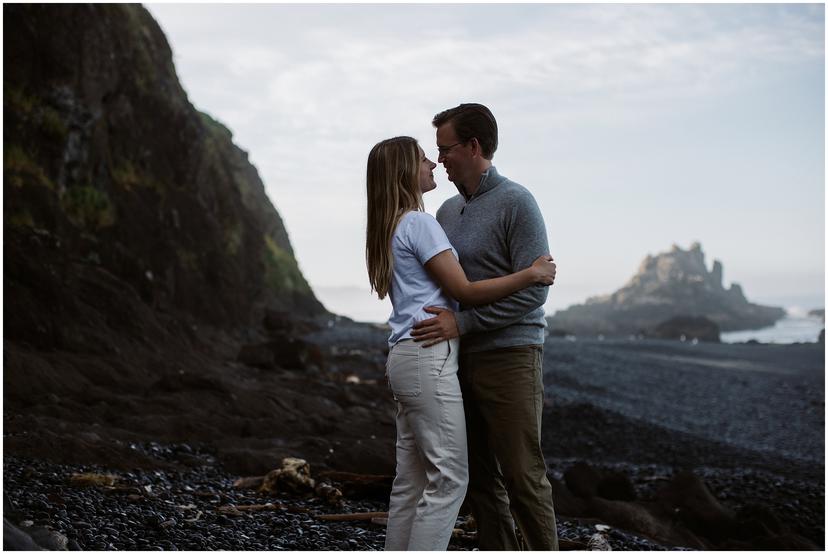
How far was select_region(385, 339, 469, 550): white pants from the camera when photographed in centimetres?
412

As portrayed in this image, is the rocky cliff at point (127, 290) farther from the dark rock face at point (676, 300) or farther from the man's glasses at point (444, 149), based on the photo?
the dark rock face at point (676, 300)

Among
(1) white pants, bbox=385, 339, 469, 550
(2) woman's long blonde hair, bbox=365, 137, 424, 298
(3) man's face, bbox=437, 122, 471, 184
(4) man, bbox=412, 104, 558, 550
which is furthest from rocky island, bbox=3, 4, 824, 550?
(3) man's face, bbox=437, 122, 471, 184

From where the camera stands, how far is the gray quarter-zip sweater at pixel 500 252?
421 cm

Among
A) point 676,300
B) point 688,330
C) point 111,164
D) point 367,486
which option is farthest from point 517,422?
point 676,300

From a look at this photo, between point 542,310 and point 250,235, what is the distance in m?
33.5

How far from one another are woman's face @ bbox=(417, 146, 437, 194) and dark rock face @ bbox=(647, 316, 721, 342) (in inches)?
2567

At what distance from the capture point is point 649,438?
60.0ft

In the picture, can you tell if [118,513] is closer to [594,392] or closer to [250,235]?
[594,392]

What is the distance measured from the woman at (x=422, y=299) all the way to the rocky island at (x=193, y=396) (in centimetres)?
188

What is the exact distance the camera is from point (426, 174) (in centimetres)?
429

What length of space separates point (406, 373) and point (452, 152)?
3.87 ft

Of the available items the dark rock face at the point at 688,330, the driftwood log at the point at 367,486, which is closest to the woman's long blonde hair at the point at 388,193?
the driftwood log at the point at 367,486

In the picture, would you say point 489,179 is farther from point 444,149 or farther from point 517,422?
point 517,422

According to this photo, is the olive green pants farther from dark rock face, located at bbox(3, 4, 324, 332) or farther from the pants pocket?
dark rock face, located at bbox(3, 4, 324, 332)
